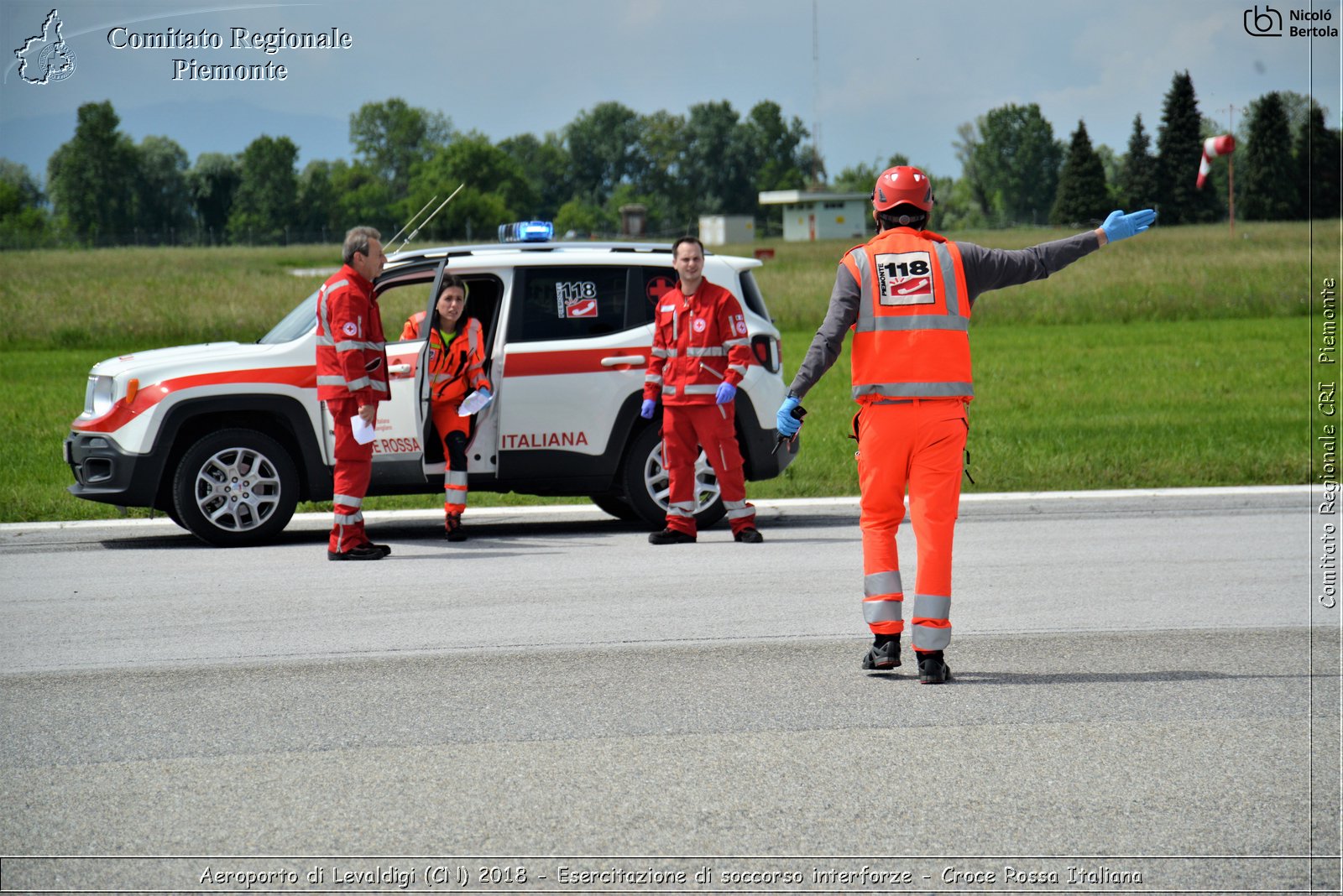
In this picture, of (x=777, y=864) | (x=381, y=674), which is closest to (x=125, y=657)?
(x=381, y=674)

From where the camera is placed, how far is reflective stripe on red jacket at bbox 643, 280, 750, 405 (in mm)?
9836

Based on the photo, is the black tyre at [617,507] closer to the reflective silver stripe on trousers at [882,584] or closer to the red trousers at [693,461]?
the red trousers at [693,461]

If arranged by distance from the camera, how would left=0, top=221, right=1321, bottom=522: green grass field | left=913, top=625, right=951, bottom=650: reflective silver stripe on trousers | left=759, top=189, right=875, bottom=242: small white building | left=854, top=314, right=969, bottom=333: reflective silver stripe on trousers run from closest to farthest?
left=913, top=625, right=951, bottom=650: reflective silver stripe on trousers
left=854, top=314, right=969, bottom=333: reflective silver stripe on trousers
left=0, top=221, right=1321, bottom=522: green grass field
left=759, top=189, right=875, bottom=242: small white building

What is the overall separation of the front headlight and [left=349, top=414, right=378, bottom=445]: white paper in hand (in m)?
1.87

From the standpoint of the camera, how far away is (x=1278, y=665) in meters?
6.13

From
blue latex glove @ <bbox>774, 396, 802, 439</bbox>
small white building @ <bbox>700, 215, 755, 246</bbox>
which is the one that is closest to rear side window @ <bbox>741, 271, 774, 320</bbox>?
blue latex glove @ <bbox>774, 396, 802, 439</bbox>

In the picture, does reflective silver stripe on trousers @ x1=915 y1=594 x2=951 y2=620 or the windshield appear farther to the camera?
the windshield

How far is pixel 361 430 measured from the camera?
9.16 metres

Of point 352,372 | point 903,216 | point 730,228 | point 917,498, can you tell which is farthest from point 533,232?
point 730,228

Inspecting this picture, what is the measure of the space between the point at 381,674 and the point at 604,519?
17.7 ft

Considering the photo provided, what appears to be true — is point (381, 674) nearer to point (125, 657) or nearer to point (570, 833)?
point (125, 657)

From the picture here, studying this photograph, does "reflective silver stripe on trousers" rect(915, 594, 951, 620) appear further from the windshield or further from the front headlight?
the front headlight

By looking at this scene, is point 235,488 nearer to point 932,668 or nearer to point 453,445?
point 453,445

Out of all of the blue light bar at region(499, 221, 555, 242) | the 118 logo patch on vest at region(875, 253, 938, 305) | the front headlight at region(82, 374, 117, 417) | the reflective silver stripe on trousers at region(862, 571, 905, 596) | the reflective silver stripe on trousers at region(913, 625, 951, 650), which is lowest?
the reflective silver stripe on trousers at region(913, 625, 951, 650)
